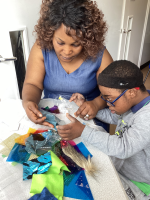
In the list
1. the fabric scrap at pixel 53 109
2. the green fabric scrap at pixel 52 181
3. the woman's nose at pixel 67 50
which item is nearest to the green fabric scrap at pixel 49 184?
the green fabric scrap at pixel 52 181

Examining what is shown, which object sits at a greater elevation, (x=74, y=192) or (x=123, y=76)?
(x=123, y=76)

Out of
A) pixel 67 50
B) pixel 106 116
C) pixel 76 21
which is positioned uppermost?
pixel 76 21

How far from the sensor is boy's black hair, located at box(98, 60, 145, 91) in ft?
2.65

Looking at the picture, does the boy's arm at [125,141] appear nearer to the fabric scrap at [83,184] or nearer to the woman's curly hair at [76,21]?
the fabric scrap at [83,184]

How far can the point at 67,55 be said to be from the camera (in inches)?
34.9

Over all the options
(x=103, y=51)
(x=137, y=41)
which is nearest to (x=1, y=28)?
(x=103, y=51)

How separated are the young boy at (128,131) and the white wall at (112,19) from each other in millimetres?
1595

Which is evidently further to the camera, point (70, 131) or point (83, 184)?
point (70, 131)

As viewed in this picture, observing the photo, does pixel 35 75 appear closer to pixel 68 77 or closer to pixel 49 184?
pixel 68 77

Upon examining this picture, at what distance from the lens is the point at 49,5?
2.79 ft

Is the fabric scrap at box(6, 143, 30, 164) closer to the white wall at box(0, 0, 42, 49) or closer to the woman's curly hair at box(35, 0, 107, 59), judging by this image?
the woman's curly hair at box(35, 0, 107, 59)

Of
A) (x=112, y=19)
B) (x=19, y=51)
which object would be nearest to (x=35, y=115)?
(x=19, y=51)

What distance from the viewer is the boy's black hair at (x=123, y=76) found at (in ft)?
2.65

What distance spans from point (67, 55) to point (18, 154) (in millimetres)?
562
